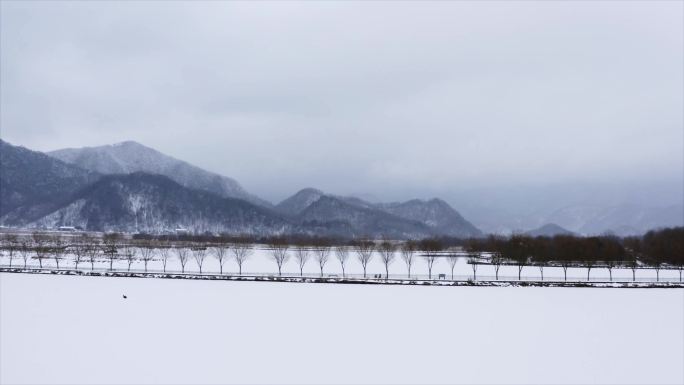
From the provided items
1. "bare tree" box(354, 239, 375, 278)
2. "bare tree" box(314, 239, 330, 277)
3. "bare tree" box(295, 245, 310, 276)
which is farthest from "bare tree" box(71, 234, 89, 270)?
"bare tree" box(354, 239, 375, 278)

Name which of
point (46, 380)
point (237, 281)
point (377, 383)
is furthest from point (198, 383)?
point (237, 281)

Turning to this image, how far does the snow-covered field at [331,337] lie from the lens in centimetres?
2411

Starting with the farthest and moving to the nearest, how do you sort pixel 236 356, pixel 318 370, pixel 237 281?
pixel 237 281 < pixel 236 356 < pixel 318 370

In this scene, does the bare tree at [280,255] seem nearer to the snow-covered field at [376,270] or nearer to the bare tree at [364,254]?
the snow-covered field at [376,270]

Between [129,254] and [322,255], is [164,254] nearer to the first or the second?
[129,254]

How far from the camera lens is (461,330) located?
34.5 metres

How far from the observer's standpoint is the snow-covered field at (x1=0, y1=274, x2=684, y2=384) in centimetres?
2411

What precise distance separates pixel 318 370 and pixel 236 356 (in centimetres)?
504

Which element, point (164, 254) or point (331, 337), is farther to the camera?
point (164, 254)

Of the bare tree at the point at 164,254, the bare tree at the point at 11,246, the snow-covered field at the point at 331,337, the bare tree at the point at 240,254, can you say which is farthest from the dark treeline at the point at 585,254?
the bare tree at the point at 11,246

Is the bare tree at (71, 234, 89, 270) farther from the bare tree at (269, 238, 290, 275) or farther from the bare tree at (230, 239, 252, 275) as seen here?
the bare tree at (269, 238, 290, 275)

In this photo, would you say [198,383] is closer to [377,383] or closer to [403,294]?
[377,383]

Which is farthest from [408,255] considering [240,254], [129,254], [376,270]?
[129,254]

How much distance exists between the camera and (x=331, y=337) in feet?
104
